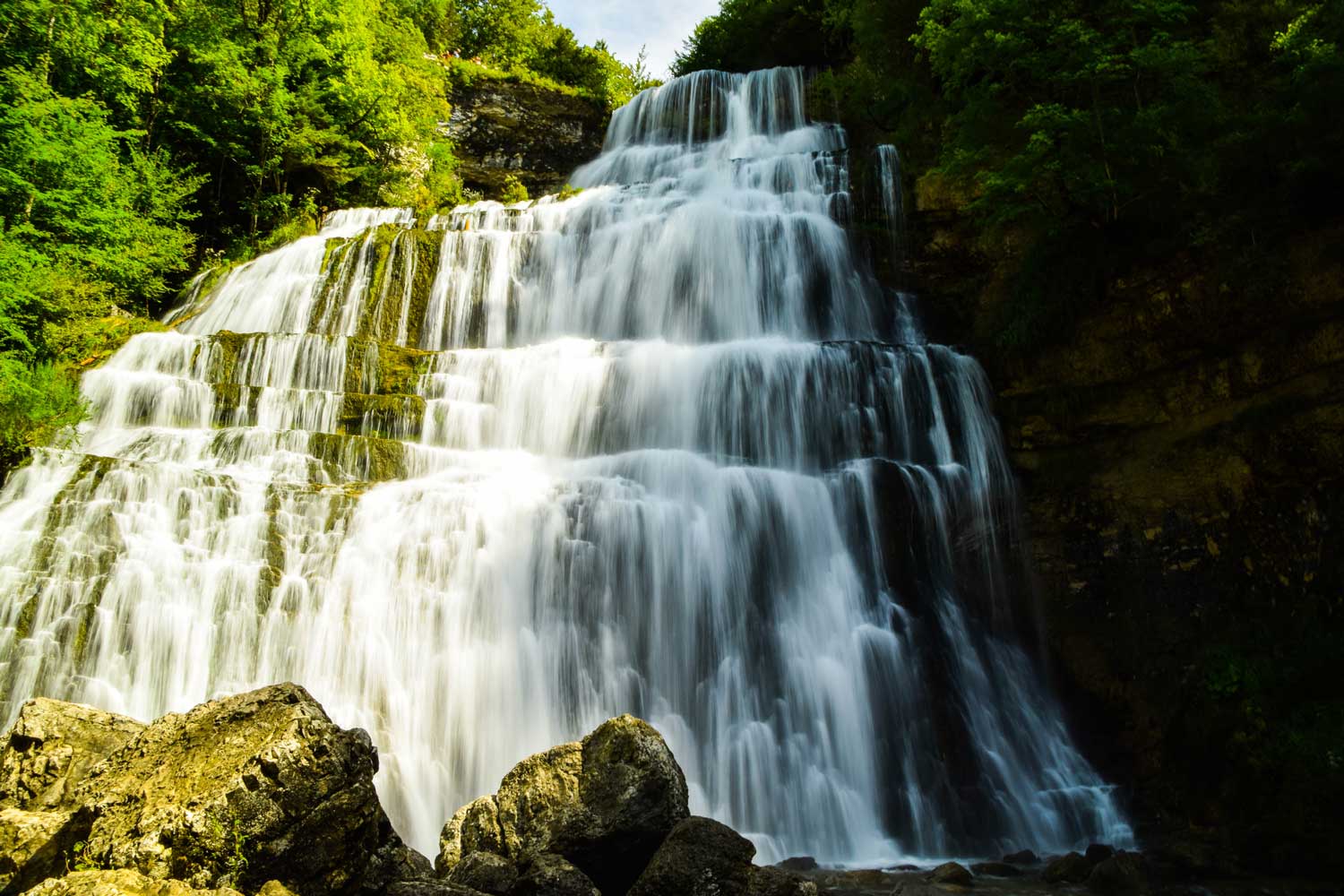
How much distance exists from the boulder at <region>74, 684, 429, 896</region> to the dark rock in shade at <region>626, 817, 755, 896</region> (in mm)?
1779

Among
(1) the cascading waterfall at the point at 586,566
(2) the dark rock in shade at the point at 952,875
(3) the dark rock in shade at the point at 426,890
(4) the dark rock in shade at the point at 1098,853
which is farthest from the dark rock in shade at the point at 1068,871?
(3) the dark rock in shade at the point at 426,890

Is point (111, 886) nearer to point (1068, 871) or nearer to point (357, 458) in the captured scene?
point (1068, 871)

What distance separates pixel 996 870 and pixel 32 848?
736 centimetres

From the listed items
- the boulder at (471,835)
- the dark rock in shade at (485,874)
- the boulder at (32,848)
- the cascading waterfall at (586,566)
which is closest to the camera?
the boulder at (32,848)

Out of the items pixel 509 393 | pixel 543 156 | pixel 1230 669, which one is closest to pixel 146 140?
pixel 543 156

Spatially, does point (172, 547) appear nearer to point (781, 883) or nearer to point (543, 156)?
Result: point (781, 883)

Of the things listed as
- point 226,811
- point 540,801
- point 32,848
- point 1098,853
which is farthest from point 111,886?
point 1098,853

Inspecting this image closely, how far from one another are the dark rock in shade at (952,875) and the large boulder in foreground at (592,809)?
260cm

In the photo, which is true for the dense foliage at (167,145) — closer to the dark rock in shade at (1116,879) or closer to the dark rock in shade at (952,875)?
the dark rock in shade at (952,875)

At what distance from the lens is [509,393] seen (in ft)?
47.0

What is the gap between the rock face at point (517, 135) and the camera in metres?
28.0

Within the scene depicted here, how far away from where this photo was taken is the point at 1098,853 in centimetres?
738

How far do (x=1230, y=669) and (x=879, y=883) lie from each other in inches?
199

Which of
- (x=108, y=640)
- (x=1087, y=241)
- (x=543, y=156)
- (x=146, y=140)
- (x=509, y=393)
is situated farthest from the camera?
(x=543, y=156)
